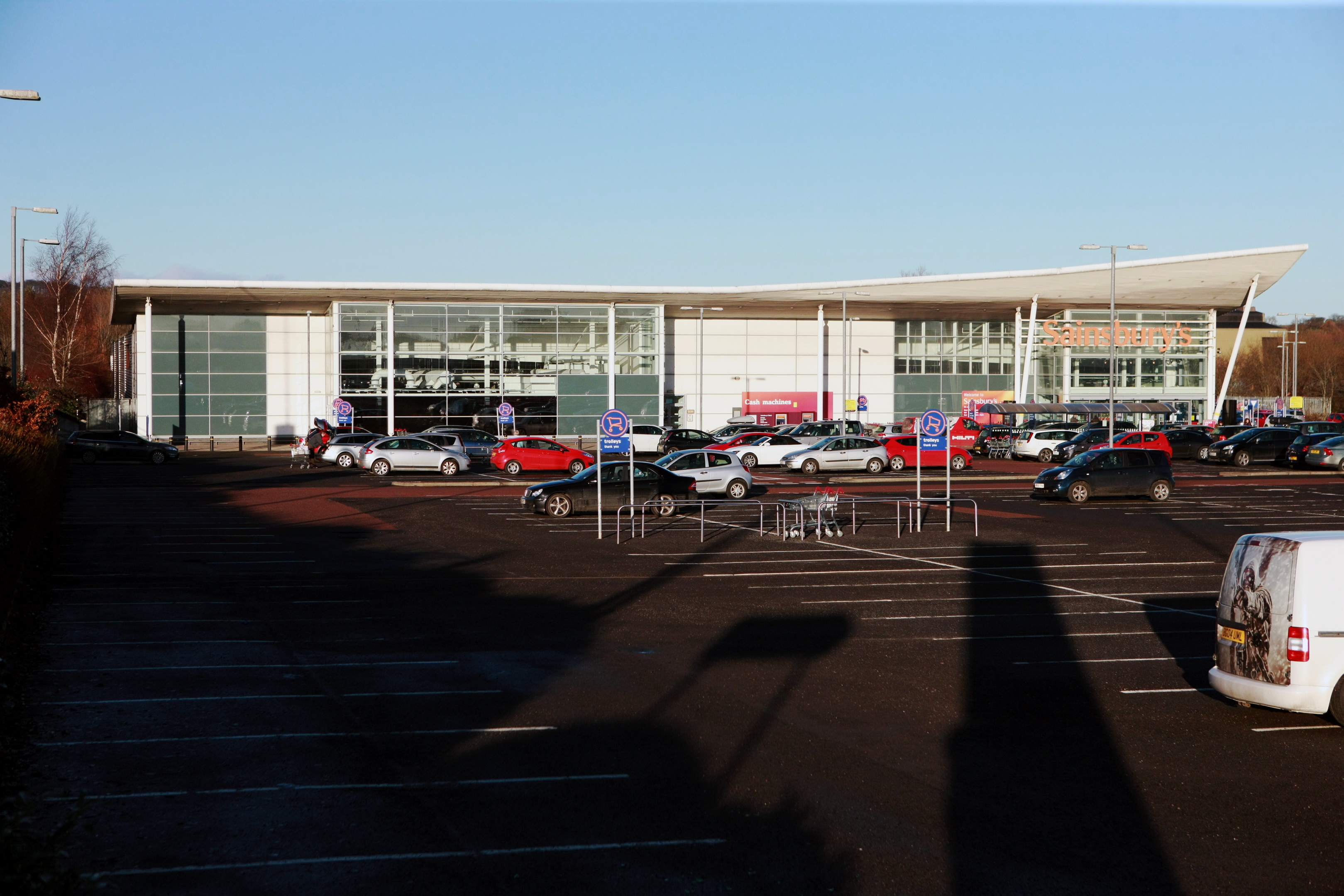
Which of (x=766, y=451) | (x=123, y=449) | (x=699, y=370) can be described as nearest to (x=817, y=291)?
(x=699, y=370)

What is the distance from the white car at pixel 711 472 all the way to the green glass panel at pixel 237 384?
4211cm

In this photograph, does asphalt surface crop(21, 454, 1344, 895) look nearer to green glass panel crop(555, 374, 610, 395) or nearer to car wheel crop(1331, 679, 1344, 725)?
car wheel crop(1331, 679, 1344, 725)

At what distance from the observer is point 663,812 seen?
736 centimetres

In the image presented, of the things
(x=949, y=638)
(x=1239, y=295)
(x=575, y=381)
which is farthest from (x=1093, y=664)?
(x=1239, y=295)

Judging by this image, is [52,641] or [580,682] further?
[52,641]

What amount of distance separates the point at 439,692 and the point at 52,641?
210 inches

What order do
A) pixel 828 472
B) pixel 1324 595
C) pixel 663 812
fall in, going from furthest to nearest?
pixel 828 472 → pixel 1324 595 → pixel 663 812

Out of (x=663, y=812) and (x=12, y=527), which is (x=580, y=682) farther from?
(x=12, y=527)

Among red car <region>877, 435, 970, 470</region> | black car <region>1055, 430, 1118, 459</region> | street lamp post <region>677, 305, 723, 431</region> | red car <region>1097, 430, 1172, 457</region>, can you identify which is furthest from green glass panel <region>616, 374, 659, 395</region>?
red car <region>1097, 430, 1172, 457</region>

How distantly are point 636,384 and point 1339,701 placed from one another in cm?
5976

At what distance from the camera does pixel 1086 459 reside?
32625mm

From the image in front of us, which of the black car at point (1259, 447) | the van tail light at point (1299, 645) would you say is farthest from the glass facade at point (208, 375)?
the van tail light at point (1299, 645)

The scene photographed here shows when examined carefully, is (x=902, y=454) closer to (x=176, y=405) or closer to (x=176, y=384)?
(x=176, y=405)

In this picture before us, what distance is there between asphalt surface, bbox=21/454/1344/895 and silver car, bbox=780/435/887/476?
882 inches
